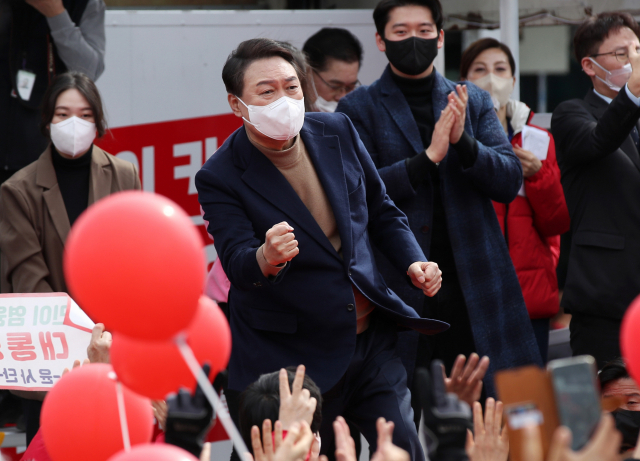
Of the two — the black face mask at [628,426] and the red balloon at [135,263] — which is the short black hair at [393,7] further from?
the red balloon at [135,263]

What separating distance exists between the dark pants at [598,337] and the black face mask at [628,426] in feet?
3.04

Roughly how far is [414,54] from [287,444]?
2160mm

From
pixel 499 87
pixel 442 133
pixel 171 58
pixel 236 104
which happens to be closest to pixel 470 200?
pixel 442 133

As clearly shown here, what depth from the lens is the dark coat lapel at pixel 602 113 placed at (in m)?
3.99

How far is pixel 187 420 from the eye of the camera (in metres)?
1.77

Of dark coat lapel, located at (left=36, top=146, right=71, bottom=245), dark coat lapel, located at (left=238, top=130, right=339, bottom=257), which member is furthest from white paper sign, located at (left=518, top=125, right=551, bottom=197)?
dark coat lapel, located at (left=36, top=146, right=71, bottom=245)

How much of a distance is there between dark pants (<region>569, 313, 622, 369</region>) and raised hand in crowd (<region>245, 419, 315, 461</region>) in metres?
2.09

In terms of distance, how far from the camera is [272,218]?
2943mm

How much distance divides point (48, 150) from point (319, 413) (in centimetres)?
227

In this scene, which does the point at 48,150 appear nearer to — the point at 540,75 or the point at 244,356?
the point at 244,356

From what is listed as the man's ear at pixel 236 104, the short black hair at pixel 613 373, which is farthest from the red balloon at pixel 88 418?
the short black hair at pixel 613 373

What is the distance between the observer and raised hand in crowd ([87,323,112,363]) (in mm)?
2793

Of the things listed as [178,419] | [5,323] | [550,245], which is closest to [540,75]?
[550,245]

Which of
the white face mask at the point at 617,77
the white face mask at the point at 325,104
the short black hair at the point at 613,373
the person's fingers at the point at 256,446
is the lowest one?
the short black hair at the point at 613,373
